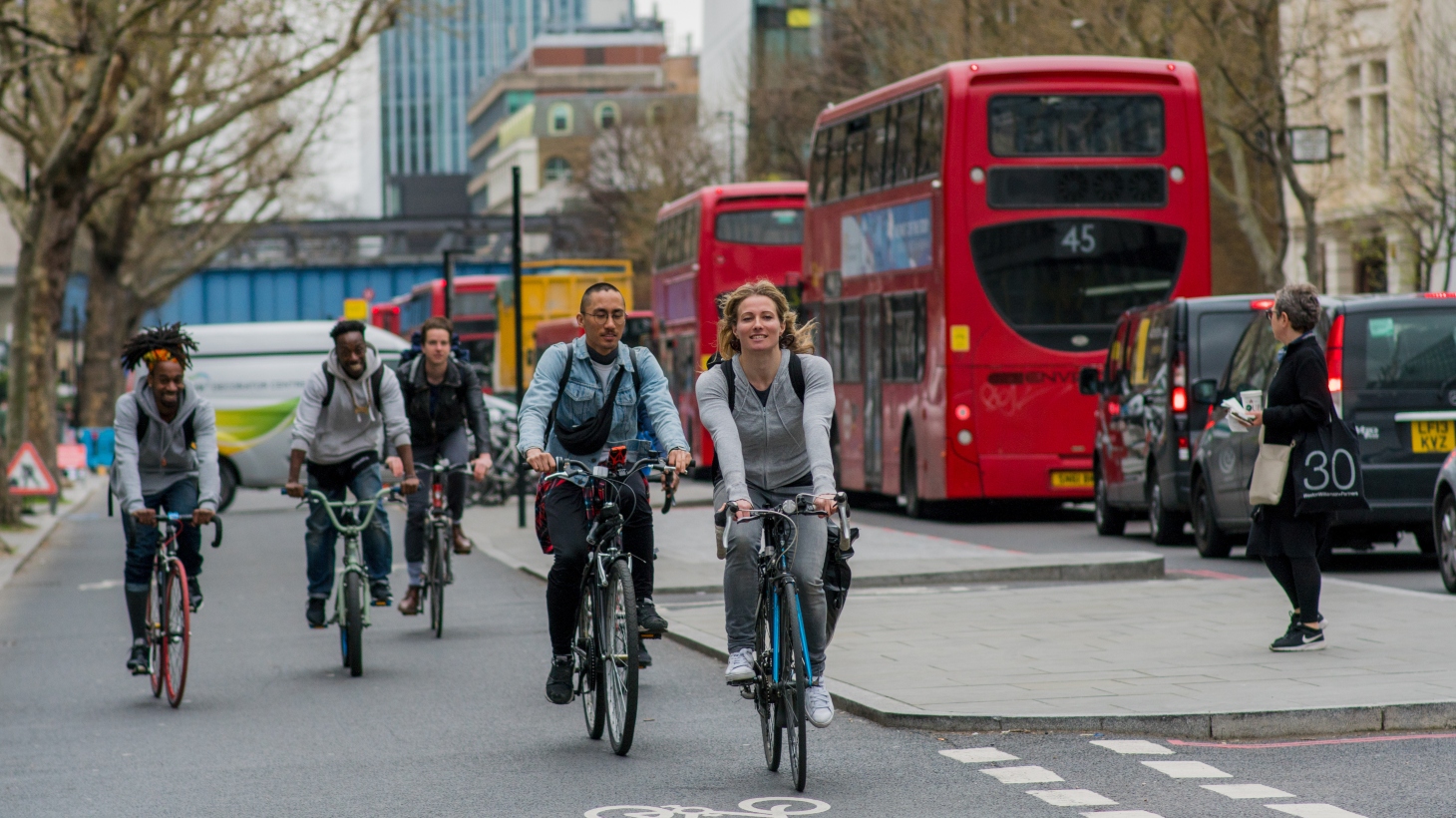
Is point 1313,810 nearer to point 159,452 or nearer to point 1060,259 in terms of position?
point 159,452

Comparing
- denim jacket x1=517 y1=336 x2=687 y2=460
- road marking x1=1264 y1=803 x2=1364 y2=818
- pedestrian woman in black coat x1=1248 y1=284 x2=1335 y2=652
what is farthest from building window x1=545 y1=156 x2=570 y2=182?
road marking x1=1264 y1=803 x2=1364 y2=818

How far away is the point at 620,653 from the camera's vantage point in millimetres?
8008

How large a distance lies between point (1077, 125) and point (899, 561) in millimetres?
6642

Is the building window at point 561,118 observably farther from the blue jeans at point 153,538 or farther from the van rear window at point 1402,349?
the blue jeans at point 153,538

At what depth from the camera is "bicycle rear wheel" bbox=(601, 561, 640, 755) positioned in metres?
7.80

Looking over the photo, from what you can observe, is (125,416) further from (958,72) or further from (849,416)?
(849,416)

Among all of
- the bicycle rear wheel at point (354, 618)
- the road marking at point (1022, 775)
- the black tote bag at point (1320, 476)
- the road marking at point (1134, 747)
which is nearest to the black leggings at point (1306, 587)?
the black tote bag at point (1320, 476)

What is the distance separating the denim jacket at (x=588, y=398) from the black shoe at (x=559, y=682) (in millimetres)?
851

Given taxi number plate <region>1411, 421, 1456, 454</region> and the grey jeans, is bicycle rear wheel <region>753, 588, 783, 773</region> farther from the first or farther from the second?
taxi number plate <region>1411, 421, 1456, 454</region>

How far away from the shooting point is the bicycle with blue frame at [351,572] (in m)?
10.8

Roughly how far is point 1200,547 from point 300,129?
39820mm

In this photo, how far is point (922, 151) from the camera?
21.5 metres

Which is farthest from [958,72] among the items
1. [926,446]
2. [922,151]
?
[926,446]

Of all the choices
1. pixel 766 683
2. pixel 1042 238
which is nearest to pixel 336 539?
pixel 766 683
